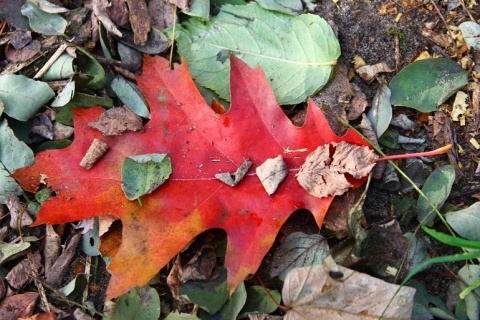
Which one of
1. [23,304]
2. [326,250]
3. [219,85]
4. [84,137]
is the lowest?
[23,304]

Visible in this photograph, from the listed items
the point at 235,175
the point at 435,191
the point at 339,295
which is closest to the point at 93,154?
the point at 235,175

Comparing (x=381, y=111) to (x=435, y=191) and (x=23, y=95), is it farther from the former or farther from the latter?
(x=23, y=95)

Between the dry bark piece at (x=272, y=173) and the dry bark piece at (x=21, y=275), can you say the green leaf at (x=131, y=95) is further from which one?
the dry bark piece at (x=21, y=275)

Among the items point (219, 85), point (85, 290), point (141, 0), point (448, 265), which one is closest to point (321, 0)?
point (219, 85)

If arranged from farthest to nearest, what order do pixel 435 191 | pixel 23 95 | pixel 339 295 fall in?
pixel 23 95
pixel 435 191
pixel 339 295

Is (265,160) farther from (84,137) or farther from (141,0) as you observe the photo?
(141,0)
